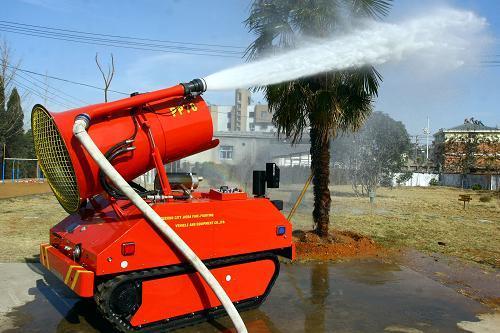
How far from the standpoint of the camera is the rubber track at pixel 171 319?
14.3 ft

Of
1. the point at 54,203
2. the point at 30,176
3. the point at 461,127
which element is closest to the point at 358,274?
the point at 54,203

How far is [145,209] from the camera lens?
14.5ft

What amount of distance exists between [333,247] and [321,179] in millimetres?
1498

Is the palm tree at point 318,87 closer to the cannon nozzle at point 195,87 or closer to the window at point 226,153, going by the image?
the cannon nozzle at point 195,87

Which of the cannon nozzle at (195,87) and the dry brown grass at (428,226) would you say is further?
the dry brown grass at (428,226)

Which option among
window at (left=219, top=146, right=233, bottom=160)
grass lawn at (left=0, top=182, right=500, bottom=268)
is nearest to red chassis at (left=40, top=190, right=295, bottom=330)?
grass lawn at (left=0, top=182, right=500, bottom=268)

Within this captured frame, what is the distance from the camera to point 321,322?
18.1 feet

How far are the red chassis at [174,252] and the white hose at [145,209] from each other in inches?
8.0

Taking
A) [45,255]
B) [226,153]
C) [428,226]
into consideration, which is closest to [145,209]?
[45,255]

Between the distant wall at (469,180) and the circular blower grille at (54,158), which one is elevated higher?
the circular blower grille at (54,158)

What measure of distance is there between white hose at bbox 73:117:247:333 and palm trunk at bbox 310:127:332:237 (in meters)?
5.57

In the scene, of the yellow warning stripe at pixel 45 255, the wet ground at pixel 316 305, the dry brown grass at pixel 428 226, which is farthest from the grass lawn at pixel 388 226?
the yellow warning stripe at pixel 45 255

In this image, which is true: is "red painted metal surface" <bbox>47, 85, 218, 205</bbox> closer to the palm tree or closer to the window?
the palm tree

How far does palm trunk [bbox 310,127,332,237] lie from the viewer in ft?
32.3
